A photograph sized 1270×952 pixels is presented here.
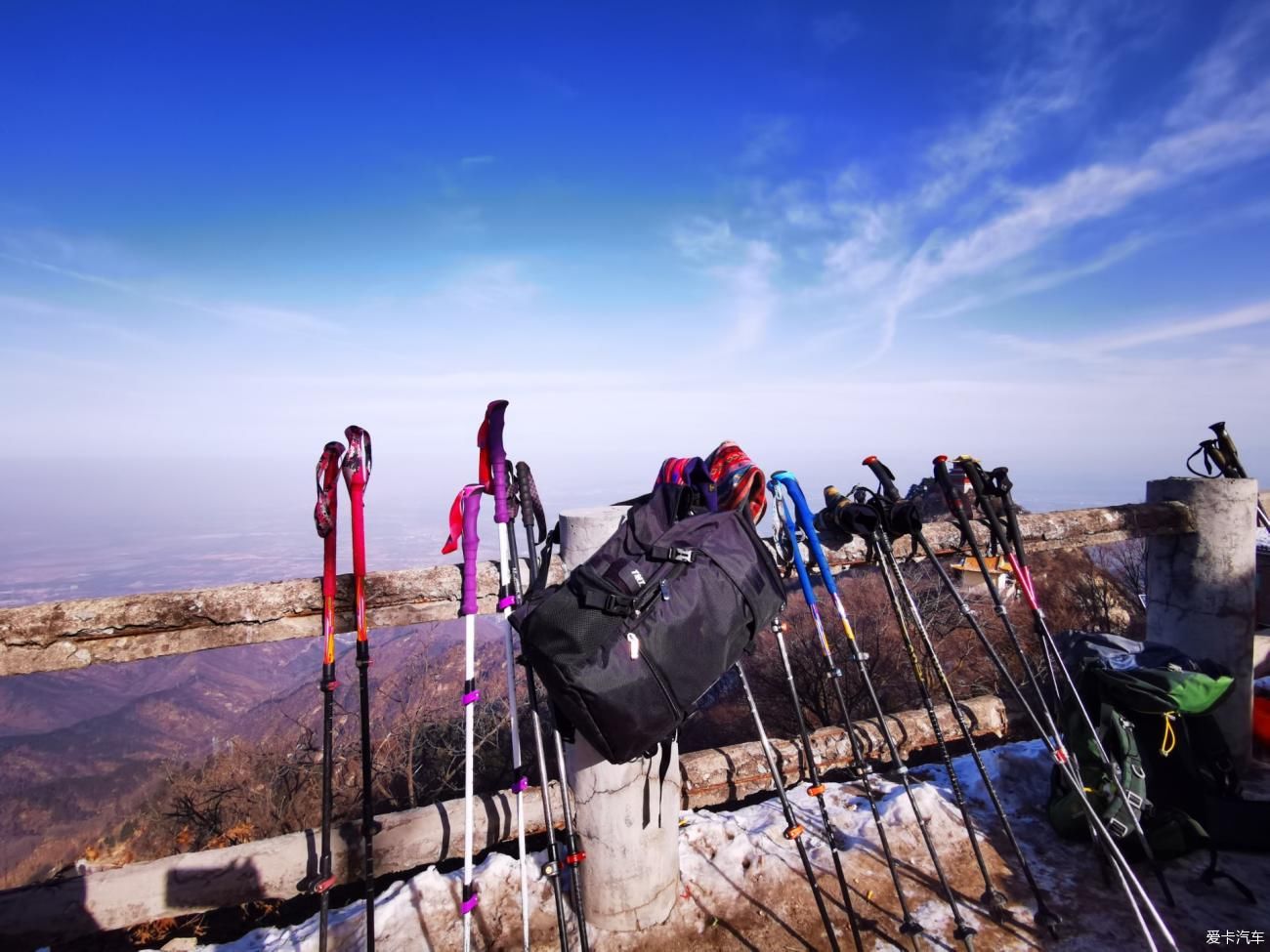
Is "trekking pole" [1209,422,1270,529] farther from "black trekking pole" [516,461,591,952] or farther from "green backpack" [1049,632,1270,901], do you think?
"black trekking pole" [516,461,591,952]

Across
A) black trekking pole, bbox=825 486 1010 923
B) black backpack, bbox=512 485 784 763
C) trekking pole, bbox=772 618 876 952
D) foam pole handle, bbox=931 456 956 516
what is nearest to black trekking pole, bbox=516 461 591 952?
black backpack, bbox=512 485 784 763

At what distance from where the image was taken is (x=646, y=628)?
8.17 feet

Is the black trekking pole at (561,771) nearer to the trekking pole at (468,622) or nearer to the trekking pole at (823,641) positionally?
the trekking pole at (468,622)

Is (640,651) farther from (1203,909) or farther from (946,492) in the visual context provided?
(1203,909)

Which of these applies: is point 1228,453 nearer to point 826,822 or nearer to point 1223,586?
point 1223,586

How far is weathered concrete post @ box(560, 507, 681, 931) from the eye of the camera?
118 inches

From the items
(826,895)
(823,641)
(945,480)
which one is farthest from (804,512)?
(826,895)

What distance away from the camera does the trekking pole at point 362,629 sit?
2795 millimetres

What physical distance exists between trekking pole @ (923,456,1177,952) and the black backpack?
57.7 inches

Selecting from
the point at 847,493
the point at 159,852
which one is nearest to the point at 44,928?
the point at 847,493

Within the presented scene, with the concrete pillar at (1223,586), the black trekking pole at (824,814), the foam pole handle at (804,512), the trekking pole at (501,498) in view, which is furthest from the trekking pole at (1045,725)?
the trekking pole at (501,498)

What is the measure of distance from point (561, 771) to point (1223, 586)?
4.95 meters

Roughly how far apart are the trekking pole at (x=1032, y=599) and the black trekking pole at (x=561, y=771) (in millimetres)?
2750

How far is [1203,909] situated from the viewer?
3143mm
